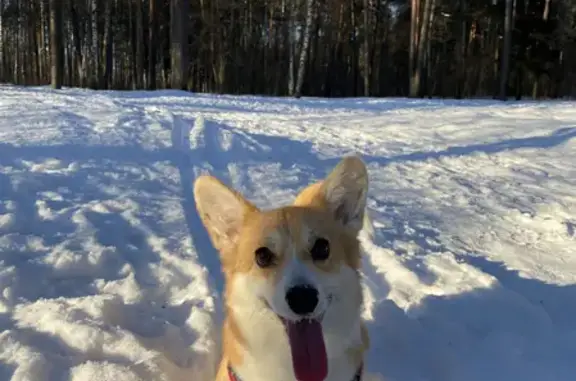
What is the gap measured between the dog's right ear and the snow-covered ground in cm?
80

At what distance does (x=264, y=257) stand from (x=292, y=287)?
0.92ft

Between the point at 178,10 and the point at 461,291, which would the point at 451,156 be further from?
the point at 178,10

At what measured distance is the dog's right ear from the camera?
2.75 m

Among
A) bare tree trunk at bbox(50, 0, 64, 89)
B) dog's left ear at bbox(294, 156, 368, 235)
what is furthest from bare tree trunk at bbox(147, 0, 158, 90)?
dog's left ear at bbox(294, 156, 368, 235)

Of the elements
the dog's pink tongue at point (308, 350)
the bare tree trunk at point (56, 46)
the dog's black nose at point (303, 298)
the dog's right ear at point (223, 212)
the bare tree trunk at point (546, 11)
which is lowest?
the dog's pink tongue at point (308, 350)

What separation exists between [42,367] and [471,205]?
4279mm

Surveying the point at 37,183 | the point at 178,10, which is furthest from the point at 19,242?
the point at 178,10

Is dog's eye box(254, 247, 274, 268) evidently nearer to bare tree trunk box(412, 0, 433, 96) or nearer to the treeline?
bare tree trunk box(412, 0, 433, 96)

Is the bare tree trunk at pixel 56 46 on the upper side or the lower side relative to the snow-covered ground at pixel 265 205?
upper

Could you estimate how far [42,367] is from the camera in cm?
281

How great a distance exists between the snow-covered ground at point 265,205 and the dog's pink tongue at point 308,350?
87 centimetres

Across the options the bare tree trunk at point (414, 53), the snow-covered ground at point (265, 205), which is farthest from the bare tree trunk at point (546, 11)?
the snow-covered ground at point (265, 205)

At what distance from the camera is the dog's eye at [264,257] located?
2465 mm

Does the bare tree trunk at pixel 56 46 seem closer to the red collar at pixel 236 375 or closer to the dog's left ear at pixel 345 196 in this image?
the dog's left ear at pixel 345 196
